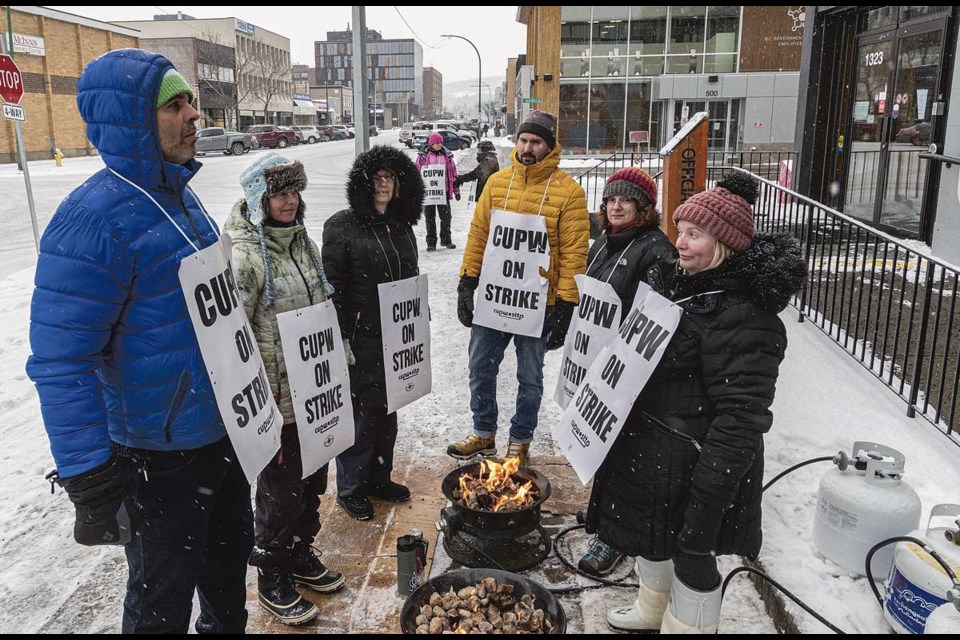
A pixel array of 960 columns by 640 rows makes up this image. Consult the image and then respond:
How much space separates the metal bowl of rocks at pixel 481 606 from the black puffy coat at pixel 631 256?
1.60 metres

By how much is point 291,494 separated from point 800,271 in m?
2.46

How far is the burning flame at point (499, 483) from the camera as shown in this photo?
3.53m

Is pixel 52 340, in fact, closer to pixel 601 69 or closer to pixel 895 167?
pixel 895 167

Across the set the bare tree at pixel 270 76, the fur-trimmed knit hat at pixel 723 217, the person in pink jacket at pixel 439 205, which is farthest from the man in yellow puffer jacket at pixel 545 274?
the bare tree at pixel 270 76

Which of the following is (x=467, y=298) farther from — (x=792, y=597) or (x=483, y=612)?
(x=792, y=597)

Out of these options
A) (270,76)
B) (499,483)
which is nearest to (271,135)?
(270,76)

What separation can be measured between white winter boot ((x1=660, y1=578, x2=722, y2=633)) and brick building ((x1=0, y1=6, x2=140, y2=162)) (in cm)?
4391

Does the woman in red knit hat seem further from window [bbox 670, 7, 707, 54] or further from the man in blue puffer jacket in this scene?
window [bbox 670, 7, 707, 54]

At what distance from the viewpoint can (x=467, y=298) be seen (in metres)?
4.63

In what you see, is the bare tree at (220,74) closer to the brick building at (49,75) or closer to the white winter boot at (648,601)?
the brick building at (49,75)

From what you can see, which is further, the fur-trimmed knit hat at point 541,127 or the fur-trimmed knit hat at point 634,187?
the fur-trimmed knit hat at point 541,127

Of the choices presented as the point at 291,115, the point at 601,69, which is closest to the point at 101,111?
the point at 601,69

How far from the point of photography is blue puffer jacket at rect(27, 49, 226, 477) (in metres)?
1.99

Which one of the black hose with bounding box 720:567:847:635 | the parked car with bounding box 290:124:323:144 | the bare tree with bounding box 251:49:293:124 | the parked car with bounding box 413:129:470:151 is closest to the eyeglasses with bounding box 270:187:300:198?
the black hose with bounding box 720:567:847:635
